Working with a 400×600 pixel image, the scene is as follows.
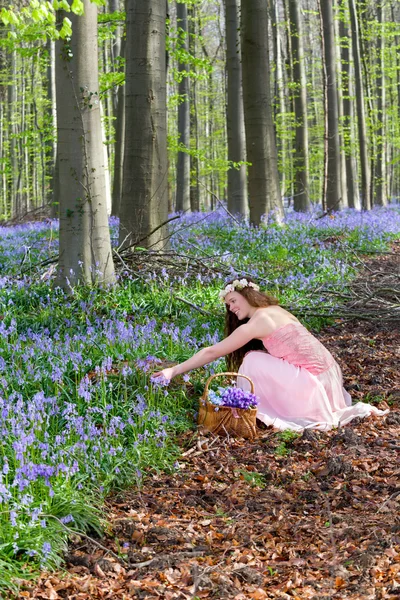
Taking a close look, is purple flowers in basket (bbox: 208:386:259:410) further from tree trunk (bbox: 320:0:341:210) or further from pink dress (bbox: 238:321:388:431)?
tree trunk (bbox: 320:0:341:210)

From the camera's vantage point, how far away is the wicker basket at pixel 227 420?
4625mm

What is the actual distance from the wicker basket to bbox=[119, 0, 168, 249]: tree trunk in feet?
12.5

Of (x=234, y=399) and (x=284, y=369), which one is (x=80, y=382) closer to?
(x=234, y=399)

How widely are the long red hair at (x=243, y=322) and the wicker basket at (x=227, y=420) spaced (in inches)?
27.9

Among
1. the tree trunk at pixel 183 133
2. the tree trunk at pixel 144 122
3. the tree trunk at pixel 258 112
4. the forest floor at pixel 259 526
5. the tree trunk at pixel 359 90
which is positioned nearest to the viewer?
the forest floor at pixel 259 526

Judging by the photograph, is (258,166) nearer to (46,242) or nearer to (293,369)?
(46,242)

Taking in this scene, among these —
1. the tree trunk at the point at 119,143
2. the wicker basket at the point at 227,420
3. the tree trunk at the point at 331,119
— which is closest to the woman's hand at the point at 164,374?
the wicker basket at the point at 227,420

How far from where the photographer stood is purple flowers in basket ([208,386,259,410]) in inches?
184

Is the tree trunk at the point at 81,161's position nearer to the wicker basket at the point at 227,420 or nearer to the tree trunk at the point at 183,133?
the wicker basket at the point at 227,420

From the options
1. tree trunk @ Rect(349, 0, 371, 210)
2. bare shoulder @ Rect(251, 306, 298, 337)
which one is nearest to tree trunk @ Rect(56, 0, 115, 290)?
bare shoulder @ Rect(251, 306, 298, 337)

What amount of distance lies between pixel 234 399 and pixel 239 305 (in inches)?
35.0

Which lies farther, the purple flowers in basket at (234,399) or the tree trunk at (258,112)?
the tree trunk at (258,112)

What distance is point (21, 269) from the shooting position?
813cm

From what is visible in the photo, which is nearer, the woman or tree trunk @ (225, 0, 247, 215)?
the woman
